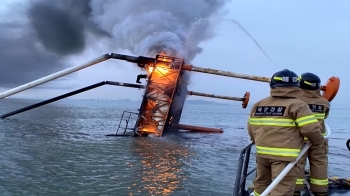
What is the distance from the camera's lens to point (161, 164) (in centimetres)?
1207

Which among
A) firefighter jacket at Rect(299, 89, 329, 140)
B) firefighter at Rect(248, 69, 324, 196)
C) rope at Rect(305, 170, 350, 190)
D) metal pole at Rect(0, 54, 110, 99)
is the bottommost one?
rope at Rect(305, 170, 350, 190)

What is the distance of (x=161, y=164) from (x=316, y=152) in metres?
7.52

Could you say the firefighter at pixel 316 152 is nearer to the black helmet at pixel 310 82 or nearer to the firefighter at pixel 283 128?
the black helmet at pixel 310 82

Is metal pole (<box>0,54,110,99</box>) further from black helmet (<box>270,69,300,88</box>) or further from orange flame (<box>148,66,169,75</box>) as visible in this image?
black helmet (<box>270,69,300,88</box>)

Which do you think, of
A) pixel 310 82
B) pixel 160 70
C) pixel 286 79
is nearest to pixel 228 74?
pixel 160 70

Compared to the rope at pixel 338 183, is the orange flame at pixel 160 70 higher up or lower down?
higher up

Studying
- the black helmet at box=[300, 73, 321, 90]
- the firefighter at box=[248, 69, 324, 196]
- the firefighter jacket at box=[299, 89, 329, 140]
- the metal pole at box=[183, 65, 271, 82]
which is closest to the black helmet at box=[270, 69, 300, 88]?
the firefighter at box=[248, 69, 324, 196]

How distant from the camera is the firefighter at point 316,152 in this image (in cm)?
527

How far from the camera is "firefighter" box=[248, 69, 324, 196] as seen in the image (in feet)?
13.7

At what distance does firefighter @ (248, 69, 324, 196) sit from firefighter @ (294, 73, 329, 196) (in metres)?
0.95

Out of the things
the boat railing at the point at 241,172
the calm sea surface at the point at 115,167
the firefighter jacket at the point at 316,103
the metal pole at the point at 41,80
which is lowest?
the calm sea surface at the point at 115,167

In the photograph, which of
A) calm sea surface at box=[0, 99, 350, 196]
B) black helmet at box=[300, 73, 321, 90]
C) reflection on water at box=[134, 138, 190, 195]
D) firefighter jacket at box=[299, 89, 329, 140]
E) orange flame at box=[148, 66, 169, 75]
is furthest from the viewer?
orange flame at box=[148, 66, 169, 75]

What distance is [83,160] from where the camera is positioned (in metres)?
12.2

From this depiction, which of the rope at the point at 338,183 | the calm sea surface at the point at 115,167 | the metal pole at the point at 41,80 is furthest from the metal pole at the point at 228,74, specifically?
the rope at the point at 338,183
